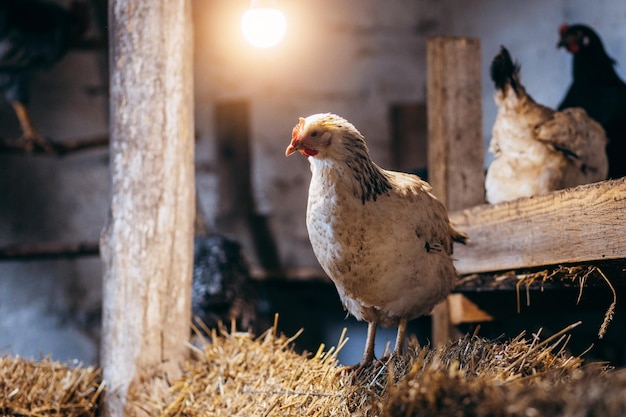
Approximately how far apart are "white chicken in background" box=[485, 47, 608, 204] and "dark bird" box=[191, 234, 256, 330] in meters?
1.81

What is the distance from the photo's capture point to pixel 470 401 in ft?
5.16

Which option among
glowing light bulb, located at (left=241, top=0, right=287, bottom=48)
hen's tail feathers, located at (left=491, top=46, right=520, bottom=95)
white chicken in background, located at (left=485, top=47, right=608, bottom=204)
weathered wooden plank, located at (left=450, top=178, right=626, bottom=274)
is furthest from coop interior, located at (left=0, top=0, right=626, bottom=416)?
hen's tail feathers, located at (left=491, top=46, right=520, bottom=95)

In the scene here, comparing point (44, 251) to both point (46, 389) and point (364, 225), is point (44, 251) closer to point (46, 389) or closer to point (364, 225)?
point (46, 389)

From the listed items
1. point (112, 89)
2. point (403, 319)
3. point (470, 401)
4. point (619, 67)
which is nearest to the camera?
point (470, 401)

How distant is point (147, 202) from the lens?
3.30 meters

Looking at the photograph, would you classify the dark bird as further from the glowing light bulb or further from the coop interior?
the glowing light bulb

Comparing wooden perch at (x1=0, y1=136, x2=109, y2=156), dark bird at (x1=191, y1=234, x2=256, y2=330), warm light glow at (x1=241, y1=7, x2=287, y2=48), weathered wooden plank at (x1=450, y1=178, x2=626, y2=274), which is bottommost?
dark bird at (x1=191, y1=234, x2=256, y2=330)

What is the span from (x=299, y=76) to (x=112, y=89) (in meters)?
2.61

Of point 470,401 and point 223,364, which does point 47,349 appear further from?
point 470,401

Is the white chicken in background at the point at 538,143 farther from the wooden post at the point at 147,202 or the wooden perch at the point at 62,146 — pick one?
the wooden perch at the point at 62,146

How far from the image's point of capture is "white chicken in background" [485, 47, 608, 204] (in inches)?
122

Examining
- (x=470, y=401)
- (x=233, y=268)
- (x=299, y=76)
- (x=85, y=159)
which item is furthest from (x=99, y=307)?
(x=470, y=401)

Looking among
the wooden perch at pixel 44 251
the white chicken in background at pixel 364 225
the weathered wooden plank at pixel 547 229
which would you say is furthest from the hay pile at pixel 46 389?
the weathered wooden plank at pixel 547 229

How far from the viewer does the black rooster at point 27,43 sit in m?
4.68
